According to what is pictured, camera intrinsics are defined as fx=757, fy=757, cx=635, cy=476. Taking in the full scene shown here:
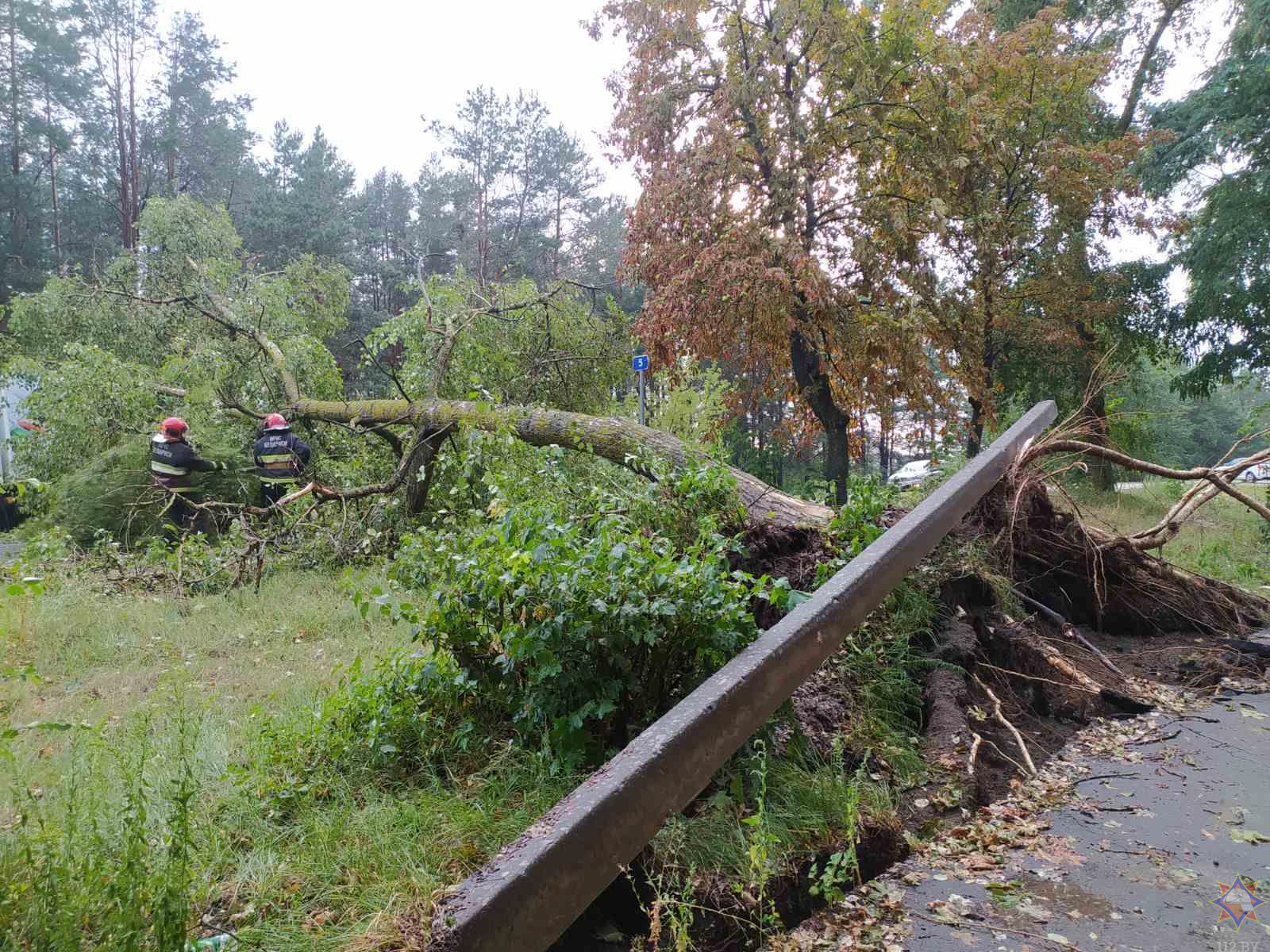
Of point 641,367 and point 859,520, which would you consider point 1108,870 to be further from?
point 641,367

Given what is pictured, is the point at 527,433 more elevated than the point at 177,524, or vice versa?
the point at 527,433

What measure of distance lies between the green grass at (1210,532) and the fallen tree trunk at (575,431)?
1839mm

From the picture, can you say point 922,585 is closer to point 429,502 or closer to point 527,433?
point 527,433

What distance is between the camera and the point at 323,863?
206 centimetres

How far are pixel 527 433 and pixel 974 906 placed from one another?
579 centimetres

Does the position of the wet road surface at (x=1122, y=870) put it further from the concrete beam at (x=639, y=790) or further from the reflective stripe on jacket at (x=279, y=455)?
the reflective stripe on jacket at (x=279, y=455)

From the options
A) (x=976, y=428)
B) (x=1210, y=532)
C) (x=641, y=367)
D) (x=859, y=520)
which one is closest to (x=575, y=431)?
(x=859, y=520)

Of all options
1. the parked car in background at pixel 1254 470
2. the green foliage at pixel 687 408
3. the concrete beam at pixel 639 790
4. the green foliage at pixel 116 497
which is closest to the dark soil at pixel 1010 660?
the concrete beam at pixel 639 790

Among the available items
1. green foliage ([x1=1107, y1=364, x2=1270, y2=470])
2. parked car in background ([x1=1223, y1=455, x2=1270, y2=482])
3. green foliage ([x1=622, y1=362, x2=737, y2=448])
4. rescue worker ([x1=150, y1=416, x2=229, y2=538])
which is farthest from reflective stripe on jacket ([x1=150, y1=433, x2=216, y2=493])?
parked car in background ([x1=1223, y1=455, x2=1270, y2=482])

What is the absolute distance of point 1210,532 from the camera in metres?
8.12

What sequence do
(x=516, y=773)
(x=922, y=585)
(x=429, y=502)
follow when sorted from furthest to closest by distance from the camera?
(x=429, y=502) → (x=922, y=585) → (x=516, y=773)

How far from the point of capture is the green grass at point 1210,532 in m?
5.93

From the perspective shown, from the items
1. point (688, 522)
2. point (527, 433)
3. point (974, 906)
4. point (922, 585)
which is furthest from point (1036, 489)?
point (527, 433)

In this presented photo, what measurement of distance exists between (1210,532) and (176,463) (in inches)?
456
